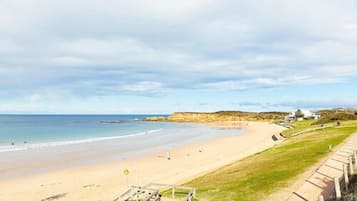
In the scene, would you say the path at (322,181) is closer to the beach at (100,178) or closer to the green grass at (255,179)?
the green grass at (255,179)

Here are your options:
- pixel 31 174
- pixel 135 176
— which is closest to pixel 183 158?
pixel 135 176

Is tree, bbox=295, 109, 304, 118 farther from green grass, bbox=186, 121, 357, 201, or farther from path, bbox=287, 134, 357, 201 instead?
path, bbox=287, 134, 357, 201

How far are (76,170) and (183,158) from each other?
35.1ft

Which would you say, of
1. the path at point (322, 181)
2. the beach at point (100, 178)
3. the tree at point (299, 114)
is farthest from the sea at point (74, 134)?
the path at point (322, 181)

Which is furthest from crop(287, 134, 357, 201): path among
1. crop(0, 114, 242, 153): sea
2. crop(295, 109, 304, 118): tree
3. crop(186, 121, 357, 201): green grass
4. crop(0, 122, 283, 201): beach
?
crop(295, 109, 304, 118): tree

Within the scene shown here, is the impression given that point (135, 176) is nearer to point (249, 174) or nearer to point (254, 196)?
point (249, 174)

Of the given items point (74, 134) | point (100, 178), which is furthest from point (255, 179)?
point (74, 134)

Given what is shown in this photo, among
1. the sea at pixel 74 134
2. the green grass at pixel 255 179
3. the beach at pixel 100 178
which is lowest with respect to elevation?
the beach at pixel 100 178

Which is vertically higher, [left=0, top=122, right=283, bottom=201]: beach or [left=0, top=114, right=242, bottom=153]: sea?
[left=0, top=114, right=242, bottom=153]: sea

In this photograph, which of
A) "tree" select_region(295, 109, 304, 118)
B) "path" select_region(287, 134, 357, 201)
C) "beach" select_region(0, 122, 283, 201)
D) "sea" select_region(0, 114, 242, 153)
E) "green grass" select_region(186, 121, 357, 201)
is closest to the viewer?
"path" select_region(287, 134, 357, 201)

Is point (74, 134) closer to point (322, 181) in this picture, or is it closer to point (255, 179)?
point (255, 179)

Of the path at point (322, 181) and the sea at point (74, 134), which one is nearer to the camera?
the path at point (322, 181)

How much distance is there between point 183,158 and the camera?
34438mm

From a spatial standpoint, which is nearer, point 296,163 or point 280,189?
point 280,189
